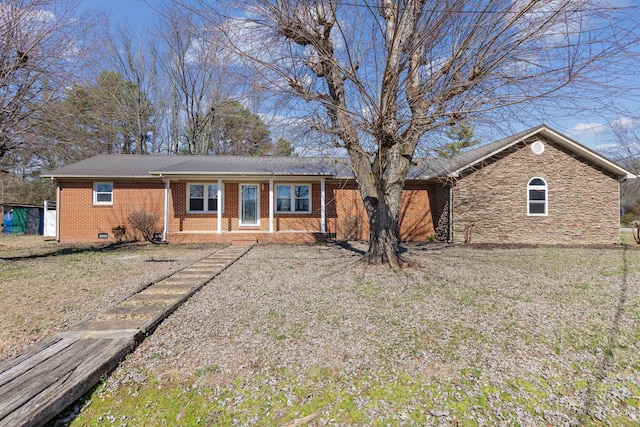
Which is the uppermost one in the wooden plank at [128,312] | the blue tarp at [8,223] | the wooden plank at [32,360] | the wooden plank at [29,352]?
the blue tarp at [8,223]

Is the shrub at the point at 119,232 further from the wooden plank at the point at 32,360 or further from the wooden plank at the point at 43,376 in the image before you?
the wooden plank at the point at 43,376

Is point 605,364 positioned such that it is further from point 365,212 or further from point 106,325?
point 365,212

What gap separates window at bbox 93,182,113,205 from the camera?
44.0ft

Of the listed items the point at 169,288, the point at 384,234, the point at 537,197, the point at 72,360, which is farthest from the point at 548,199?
A: the point at 72,360

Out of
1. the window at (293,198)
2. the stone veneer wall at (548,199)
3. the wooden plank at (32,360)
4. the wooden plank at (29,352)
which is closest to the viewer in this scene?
the wooden plank at (32,360)

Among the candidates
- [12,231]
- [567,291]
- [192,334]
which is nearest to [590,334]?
[567,291]

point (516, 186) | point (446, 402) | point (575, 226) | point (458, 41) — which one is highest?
point (458, 41)

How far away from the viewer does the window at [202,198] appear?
13422 millimetres

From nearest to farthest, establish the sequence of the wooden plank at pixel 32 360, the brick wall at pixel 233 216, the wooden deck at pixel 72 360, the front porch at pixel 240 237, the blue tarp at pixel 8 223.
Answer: the wooden deck at pixel 72 360, the wooden plank at pixel 32 360, the front porch at pixel 240 237, the brick wall at pixel 233 216, the blue tarp at pixel 8 223

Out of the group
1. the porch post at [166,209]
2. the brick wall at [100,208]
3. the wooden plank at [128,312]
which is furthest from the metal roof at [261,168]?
the wooden plank at [128,312]

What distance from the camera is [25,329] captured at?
12.0 feet

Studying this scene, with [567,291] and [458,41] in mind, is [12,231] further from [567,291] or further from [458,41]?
[567,291]

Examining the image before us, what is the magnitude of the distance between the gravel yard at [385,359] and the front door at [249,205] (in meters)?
7.79

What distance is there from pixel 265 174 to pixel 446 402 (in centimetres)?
1065
